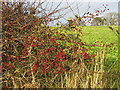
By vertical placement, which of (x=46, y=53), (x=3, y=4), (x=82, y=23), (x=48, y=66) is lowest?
(x=48, y=66)

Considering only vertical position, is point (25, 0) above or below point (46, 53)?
above

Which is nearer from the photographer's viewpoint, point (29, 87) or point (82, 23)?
point (29, 87)

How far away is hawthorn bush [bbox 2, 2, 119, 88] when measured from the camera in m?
4.46

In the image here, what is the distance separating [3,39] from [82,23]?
7.69 feet

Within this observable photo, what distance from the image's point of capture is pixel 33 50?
4.64m

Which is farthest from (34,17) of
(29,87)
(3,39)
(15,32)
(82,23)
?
(29,87)

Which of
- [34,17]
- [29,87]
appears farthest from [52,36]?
[29,87]

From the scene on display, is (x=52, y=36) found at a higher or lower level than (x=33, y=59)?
higher

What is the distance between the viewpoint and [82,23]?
4727mm

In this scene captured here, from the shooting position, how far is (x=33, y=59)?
4.54m

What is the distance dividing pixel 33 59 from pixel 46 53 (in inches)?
16.6

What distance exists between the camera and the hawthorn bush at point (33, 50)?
175 inches

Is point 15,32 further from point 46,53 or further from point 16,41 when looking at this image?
point 46,53

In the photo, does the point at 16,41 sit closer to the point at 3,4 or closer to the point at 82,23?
the point at 3,4
